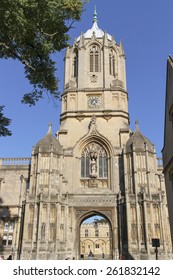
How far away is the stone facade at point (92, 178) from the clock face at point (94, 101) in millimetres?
125

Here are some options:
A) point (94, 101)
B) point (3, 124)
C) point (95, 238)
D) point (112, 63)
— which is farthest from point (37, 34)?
point (95, 238)

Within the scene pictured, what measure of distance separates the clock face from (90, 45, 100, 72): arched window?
162 inches

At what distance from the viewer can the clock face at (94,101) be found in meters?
33.7

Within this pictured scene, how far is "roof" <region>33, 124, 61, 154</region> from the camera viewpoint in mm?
28569

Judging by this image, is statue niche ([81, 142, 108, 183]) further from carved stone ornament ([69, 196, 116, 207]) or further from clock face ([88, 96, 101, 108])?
clock face ([88, 96, 101, 108])

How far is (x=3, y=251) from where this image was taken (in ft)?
92.0

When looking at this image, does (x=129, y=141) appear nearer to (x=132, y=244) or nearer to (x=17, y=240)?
(x=132, y=244)

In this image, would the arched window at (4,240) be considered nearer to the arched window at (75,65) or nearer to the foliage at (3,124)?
the foliage at (3,124)

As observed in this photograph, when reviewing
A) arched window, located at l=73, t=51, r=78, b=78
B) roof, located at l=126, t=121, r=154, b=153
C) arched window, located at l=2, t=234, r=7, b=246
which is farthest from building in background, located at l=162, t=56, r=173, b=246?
arched window, located at l=73, t=51, r=78, b=78

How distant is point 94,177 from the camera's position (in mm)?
29047

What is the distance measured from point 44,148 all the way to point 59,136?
3.40 meters

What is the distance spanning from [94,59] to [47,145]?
1440 cm

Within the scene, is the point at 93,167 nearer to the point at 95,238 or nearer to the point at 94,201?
the point at 94,201
